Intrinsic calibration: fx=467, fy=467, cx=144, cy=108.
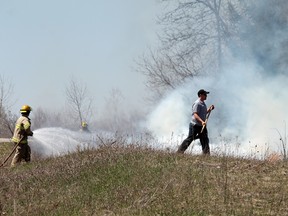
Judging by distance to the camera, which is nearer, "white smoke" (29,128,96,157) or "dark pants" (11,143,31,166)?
"dark pants" (11,143,31,166)

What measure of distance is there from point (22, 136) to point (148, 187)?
5.82 metres

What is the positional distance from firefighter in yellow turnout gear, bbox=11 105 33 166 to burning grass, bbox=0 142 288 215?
2483 mm

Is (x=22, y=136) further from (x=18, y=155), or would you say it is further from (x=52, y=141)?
(x=52, y=141)

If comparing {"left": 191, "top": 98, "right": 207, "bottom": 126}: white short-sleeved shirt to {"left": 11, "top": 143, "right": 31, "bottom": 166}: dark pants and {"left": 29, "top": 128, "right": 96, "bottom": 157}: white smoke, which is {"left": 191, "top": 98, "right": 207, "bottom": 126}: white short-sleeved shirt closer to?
{"left": 11, "top": 143, "right": 31, "bottom": 166}: dark pants

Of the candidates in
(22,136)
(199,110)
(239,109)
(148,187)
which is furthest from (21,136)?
(239,109)

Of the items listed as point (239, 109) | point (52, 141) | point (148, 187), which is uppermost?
point (239, 109)

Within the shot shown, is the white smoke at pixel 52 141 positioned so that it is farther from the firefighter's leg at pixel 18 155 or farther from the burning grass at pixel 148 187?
the burning grass at pixel 148 187

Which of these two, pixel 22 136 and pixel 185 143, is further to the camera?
pixel 22 136

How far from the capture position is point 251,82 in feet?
53.0

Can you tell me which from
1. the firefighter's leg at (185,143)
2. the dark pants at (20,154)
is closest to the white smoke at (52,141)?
the dark pants at (20,154)

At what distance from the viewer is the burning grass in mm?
6078

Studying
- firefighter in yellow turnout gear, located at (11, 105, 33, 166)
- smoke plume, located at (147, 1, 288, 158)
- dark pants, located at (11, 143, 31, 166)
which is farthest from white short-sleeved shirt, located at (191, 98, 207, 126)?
dark pants, located at (11, 143, 31, 166)

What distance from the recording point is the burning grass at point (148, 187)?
608 cm

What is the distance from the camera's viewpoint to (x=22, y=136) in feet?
38.4
